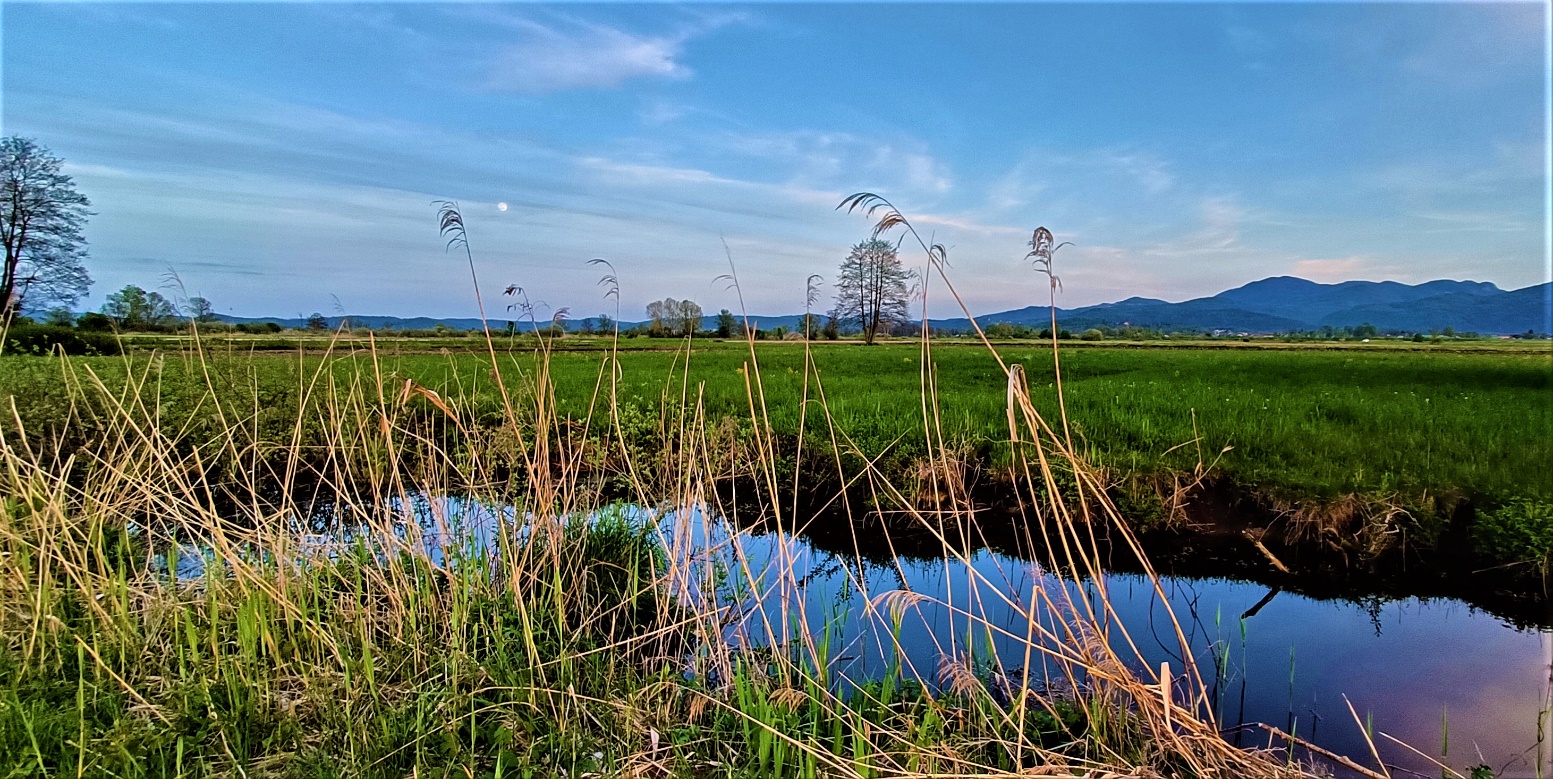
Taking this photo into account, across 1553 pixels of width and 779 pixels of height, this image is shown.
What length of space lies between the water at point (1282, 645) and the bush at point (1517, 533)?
0.80 m

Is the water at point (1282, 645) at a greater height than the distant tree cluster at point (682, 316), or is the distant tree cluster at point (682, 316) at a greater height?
the distant tree cluster at point (682, 316)

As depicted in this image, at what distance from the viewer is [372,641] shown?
3.35 meters

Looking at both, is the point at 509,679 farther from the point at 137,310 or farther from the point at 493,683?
the point at 137,310

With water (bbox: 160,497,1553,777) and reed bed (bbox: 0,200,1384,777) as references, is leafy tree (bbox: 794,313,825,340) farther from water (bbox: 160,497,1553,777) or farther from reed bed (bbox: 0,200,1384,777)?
water (bbox: 160,497,1553,777)

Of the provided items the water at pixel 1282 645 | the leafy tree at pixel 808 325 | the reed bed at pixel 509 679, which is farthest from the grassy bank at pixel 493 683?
the leafy tree at pixel 808 325

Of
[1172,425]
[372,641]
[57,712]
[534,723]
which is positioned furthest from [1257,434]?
[57,712]

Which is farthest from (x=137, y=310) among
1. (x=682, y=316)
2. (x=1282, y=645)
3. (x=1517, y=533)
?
(x=1517, y=533)

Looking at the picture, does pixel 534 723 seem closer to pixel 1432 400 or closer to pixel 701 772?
pixel 701 772

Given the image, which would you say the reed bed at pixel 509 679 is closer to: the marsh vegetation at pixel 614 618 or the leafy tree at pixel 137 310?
the marsh vegetation at pixel 614 618

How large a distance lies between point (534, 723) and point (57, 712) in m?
1.92

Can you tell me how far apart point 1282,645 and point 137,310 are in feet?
31.8

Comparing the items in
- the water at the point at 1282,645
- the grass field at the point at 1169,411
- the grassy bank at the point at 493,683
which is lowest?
the water at the point at 1282,645

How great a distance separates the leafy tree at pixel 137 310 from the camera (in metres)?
5.54

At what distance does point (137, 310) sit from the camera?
600 centimetres
